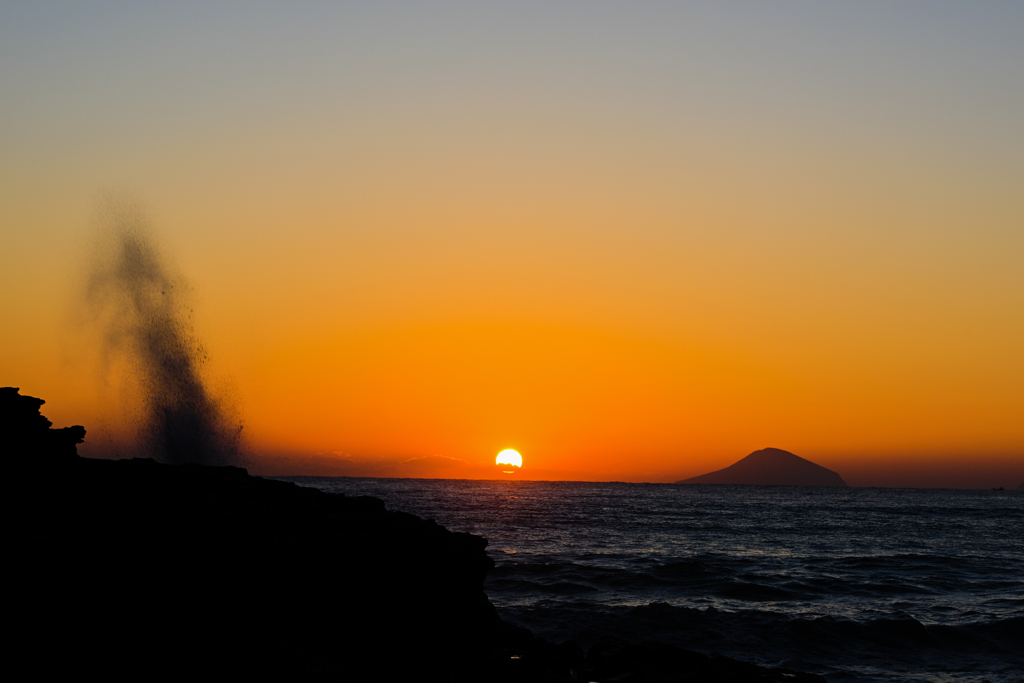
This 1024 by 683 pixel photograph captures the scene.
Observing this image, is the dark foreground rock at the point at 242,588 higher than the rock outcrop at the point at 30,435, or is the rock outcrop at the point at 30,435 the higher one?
the rock outcrop at the point at 30,435

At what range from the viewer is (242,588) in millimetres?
7809

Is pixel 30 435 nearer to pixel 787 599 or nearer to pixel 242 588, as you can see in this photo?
pixel 242 588

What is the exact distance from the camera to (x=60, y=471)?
28.3 feet

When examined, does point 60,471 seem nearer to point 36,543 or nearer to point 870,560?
point 36,543

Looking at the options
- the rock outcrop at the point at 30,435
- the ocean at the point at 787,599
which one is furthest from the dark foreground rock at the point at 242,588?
the ocean at the point at 787,599

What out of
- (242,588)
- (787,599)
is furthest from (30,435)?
(787,599)

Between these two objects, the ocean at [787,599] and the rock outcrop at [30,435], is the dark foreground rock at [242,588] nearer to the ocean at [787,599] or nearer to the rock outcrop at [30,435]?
the rock outcrop at [30,435]

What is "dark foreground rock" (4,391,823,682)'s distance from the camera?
19.5 feet

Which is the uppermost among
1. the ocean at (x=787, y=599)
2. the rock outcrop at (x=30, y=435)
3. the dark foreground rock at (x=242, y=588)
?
the rock outcrop at (x=30, y=435)

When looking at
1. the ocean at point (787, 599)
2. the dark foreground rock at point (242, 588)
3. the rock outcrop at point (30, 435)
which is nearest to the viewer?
the dark foreground rock at point (242, 588)

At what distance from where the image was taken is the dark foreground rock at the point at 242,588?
5.96m

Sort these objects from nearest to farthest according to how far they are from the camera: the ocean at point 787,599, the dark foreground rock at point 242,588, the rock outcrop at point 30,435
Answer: the dark foreground rock at point 242,588, the rock outcrop at point 30,435, the ocean at point 787,599

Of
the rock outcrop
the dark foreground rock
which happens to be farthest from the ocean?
the rock outcrop

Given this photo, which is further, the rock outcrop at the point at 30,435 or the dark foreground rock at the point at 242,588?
the rock outcrop at the point at 30,435
